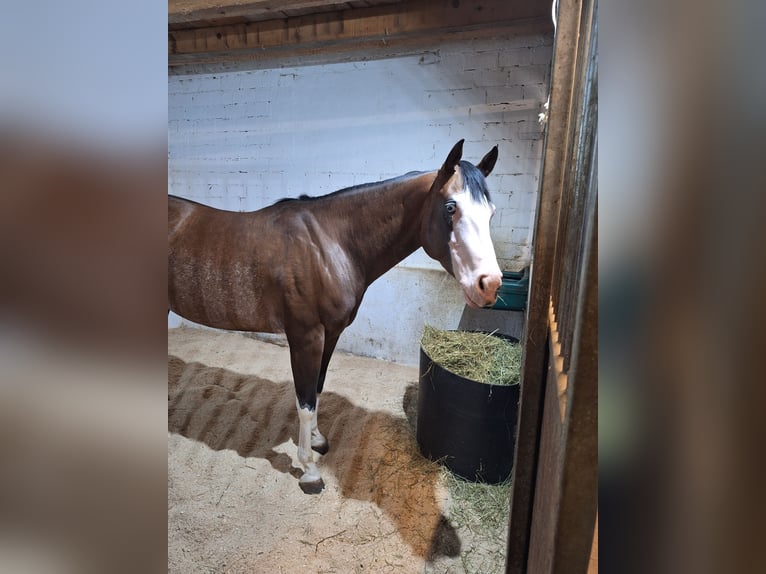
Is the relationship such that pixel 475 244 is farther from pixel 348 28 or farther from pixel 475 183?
pixel 348 28

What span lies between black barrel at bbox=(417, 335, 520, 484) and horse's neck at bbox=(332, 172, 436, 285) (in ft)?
1.55

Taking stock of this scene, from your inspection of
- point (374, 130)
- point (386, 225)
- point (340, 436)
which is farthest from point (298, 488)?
point (374, 130)

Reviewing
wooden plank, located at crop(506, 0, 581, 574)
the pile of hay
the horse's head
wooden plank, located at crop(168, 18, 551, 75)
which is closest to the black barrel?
the pile of hay

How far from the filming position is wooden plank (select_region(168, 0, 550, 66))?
2027 millimetres

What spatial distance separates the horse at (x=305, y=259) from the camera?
142 centimetres

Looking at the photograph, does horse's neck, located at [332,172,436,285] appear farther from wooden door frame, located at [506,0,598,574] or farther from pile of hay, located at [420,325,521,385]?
wooden door frame, located at [506,0,598,574]

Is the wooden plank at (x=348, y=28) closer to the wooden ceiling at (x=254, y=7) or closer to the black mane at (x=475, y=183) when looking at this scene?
the wooden ceiling at (x=254, y=7)

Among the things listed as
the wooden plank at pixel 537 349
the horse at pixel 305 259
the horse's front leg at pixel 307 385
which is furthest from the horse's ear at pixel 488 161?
the horse's front leg at pixel 307 385

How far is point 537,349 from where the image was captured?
2.55 feet

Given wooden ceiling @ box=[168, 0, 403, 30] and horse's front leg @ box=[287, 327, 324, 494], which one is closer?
horse's front leg @ box=[287, 327, 324, 494]

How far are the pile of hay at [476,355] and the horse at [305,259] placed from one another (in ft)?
1.46
